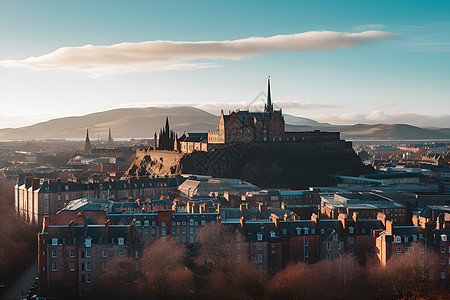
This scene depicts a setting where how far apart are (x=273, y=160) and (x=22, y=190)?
5798 cm

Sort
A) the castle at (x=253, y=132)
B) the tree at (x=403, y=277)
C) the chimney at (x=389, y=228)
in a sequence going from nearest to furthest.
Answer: the tree at (x=403, y=277)
the chimney at (x=389, y=228)
the castle at (x=253, y=132)

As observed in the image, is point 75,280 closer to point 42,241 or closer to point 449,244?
point 42,241

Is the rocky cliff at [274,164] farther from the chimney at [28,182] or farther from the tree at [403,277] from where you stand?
the tree at [403,277]

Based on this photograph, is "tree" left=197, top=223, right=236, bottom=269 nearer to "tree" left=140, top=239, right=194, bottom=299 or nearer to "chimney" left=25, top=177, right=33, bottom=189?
"tree" left=140, top=239, right=194, bottom=299

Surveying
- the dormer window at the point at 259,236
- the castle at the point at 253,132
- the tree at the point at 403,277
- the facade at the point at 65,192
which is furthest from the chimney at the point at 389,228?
the castle at the point at 253,132

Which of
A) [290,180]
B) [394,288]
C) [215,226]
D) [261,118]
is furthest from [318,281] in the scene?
[261,118]

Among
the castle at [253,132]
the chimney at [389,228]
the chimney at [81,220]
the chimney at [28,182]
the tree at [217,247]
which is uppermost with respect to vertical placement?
the castle at [253,132]

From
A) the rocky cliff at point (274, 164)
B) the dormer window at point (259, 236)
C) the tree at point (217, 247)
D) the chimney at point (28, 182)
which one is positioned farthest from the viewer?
the rocky cliff at point (274, 164)

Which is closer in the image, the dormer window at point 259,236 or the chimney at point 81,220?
the chimney at point 81,220

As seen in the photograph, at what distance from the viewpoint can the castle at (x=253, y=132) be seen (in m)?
148

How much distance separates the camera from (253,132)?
14925 cm

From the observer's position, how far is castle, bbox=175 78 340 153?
147625 mm

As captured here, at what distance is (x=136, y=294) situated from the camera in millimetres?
60188

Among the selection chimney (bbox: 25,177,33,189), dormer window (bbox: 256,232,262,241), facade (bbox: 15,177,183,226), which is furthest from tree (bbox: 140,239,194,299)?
chimney (bbox: 25,177,33,189)
